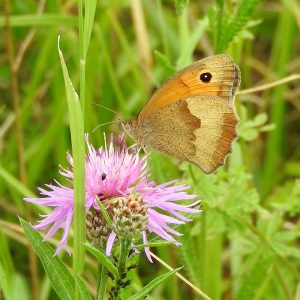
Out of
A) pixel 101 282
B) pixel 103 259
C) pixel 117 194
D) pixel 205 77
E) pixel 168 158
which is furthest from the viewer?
pixel 168 158

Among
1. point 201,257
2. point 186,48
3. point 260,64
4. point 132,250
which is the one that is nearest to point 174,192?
point 132,250

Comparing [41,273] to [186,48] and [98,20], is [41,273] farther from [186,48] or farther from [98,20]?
[98,20]

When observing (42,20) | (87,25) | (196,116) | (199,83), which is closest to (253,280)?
(196,116)

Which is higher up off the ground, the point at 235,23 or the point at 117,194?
the point at 235,23

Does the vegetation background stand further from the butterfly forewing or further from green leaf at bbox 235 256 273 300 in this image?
the butterfly forewing

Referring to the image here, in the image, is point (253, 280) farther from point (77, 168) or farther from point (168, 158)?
point (77, 168)
